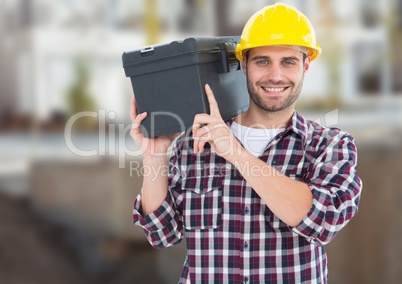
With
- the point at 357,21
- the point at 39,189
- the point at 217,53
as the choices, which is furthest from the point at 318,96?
the point at 217,53

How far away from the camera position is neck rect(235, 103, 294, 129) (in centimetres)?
160

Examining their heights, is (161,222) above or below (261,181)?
below

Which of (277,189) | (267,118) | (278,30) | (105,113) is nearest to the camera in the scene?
(277,189)

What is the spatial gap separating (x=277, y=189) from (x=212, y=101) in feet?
0.95

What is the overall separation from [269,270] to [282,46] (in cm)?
59

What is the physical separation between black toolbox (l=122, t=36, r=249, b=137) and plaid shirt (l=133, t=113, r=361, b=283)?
0.13m

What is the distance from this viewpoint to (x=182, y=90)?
1.54m

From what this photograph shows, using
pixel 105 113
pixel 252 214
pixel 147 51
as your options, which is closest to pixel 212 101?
pixel 147 51

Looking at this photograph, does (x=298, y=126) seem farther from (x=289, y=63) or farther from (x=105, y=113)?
(x=105, y=113)

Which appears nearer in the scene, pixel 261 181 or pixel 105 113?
pixel 261 181

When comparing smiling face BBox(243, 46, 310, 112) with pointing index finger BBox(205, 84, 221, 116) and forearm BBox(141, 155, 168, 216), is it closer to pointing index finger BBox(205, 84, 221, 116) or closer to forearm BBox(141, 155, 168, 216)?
pointing index finger BBox(205, 84, 221, 116)

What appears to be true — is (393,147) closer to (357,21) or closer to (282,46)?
(357,21)

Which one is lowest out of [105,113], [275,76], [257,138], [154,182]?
[154,182]

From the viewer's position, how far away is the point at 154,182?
1615 mm
